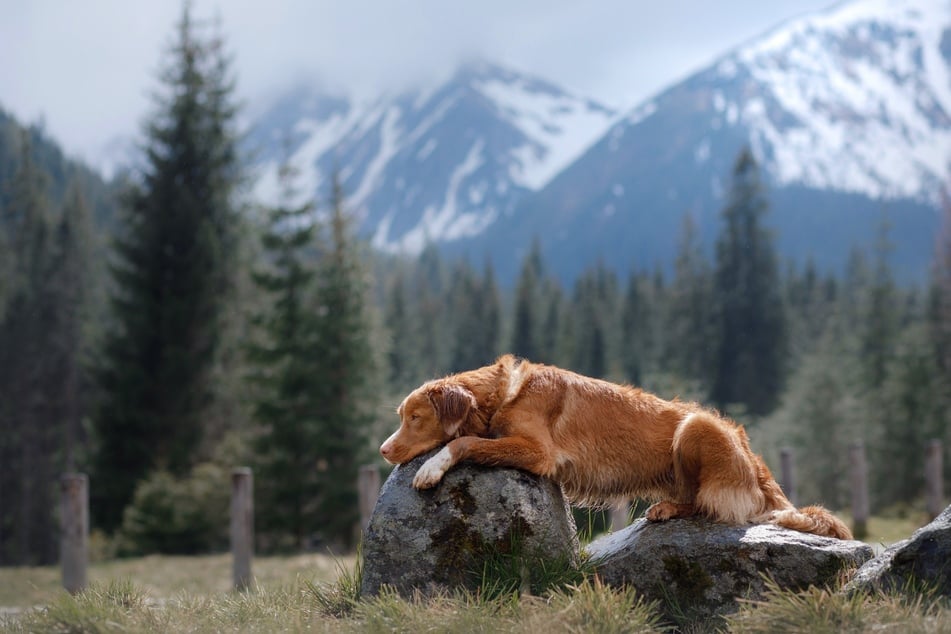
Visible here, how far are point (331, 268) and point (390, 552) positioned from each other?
79.1ft

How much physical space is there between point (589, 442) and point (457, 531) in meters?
1.06

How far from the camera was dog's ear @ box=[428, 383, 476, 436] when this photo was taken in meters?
5.87

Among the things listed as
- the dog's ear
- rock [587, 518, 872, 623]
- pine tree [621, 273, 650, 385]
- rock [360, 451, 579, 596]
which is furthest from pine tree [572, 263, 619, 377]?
the dog's ear

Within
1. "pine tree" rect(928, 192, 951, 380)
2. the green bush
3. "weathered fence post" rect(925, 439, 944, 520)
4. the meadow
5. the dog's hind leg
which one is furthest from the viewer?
"pine tree" rect(928, 192, 951, 380)

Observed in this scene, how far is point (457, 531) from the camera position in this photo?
19.3 ft

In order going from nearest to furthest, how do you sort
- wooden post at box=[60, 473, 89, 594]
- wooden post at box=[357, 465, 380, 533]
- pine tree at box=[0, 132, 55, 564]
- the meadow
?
the meadow → wooden post at box=[60, 473, 89, 594] → wooden post at box=[357, 465, 380, 533] → pine tree at box=[0, 132, 55, 564]

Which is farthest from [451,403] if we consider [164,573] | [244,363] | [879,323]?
[879,323]

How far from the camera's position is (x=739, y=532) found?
19.4 feet

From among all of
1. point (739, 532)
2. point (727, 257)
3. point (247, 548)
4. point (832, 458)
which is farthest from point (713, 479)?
point (727, 257)

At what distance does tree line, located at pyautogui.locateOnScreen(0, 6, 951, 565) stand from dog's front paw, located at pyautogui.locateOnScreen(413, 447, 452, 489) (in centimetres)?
1740

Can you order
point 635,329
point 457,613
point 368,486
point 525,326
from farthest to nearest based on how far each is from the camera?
point 635,329 < point 525,326 < point 368,486 < point 457,613

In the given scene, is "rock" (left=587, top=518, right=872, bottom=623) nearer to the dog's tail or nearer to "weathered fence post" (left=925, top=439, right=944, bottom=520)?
the dog's tail

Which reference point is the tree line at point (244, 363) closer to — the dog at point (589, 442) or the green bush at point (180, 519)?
the green bush at point (180, 519)

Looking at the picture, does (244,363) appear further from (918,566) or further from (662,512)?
(918,566)
